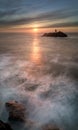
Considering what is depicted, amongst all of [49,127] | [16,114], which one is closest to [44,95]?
[16,114]

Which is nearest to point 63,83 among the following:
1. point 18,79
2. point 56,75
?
point 56,75

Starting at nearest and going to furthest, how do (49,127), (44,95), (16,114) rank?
(49,127), (16,114), (44,95)

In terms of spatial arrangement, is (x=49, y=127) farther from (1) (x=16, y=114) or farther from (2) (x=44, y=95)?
(2) (x=44, y=95)

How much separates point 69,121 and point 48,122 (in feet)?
4.26

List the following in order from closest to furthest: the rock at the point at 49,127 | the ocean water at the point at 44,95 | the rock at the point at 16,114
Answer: the rock at the point at 49,127
the rock at the point at 16,114
the ocean water at the point at 44,95

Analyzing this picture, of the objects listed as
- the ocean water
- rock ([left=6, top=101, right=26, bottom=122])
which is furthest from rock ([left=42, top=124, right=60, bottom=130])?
rock ([left=6, top=101, right=26, bottom=122])

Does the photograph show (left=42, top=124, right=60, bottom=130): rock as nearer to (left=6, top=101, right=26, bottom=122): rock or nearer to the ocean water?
the ocean water

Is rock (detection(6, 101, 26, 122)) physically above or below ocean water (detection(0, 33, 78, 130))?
above

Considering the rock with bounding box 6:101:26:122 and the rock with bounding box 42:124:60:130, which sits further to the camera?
the rock with bounding box 6:101:26:122

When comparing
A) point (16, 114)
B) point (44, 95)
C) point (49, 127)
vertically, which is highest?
point (16, 114)

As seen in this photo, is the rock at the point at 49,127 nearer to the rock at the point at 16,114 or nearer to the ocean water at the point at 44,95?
the ocean water at the point at 44,95

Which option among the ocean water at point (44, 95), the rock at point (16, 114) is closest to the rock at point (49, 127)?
the ocean water at point (44, 95)

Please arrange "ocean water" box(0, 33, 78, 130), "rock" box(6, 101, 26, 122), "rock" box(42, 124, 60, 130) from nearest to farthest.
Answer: "rock" box(42, 124, 60, 130), "rock" box(6, 101, 26, 122), "ocean water" box(0, 33, 78, 130)

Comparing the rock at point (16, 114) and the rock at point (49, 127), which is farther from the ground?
the rock at point (16, 114)
